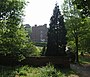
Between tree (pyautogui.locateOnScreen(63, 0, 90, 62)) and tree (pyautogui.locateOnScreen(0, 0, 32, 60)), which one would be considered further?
tree (pyautogui.locateOnScreen(63, 0, 90, 62))

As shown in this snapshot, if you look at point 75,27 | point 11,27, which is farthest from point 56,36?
point 11,27

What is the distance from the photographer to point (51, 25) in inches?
1427

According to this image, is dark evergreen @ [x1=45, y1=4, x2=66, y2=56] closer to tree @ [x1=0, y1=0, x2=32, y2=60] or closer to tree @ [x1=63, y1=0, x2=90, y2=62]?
tree @ [x1=63, y1=0, x2=90, y2=62]

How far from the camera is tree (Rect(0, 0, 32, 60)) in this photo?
24.6 metres

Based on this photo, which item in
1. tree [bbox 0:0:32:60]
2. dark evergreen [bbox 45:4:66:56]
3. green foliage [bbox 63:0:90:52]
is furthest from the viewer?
green foliage [bbox 63:0:90:52]

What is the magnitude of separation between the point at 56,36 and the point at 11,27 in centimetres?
1154

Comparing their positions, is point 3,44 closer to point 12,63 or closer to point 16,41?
point 16,41

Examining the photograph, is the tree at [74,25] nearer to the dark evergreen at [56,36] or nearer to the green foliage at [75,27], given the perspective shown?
the green foliage at [75,27]

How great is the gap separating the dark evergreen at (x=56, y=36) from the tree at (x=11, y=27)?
8686mm

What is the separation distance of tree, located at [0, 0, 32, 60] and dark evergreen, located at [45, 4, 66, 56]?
869 cm

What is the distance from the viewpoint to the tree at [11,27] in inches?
967

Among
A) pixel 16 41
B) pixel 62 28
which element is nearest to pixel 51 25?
pixel 62 28

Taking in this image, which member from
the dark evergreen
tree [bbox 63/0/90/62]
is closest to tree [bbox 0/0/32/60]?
the dark evergreen

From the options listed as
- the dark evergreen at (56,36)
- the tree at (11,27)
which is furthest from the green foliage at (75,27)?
the tree at (11,27)
